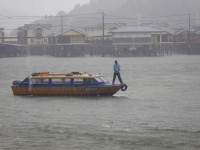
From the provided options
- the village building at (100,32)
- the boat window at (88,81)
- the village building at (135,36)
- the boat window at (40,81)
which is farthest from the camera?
the village building at (100,32)

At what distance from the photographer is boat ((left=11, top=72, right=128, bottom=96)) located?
933 inches

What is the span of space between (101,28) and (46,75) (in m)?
65.9

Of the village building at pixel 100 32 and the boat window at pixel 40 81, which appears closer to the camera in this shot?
the boat window at pixel 40 81

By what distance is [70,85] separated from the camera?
24.0 metres

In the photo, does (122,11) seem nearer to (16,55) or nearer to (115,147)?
(16,55)

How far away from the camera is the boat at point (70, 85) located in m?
23.7

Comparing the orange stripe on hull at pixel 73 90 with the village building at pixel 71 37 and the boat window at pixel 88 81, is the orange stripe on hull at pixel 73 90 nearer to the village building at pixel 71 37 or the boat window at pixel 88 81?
the boat window at pixel 88 81

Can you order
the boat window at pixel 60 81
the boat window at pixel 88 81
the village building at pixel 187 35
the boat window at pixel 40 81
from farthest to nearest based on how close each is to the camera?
the village building at pixel 187 35 → the boat window at pixel 40 81 → the boat window at pixel 60 81 → the boat window at pixel 88 81

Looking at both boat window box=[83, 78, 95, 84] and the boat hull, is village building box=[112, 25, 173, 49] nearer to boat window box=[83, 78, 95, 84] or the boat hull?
the boat hull

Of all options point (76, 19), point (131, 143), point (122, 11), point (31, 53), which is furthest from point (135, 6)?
point (131, 143)

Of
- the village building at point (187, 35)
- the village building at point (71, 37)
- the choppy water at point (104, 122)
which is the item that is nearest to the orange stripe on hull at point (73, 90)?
the choppy water at point (104, 122)

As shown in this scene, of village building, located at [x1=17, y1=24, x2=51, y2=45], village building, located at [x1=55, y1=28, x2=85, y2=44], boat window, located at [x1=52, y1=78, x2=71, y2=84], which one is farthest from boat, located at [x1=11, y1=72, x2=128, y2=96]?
village building, located at [x1=17, y1=24, x2=51, y2=45]

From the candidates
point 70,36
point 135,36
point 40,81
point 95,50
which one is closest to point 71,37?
point 70,36

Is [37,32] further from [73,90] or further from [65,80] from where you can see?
[65,80]
